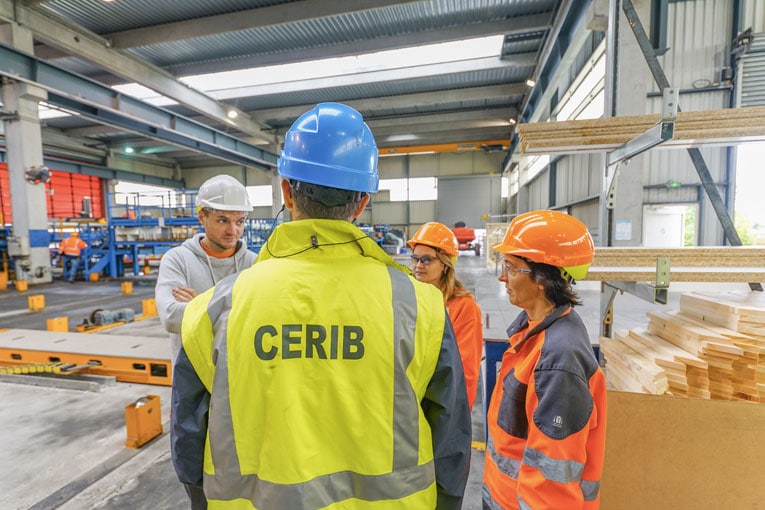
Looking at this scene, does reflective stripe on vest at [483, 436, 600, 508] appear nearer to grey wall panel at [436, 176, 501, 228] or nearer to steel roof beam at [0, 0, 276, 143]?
steel roof beam at [0, 0, 276, 143]

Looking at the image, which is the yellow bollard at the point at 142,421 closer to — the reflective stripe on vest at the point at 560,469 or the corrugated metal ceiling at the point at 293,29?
the reflective stripe on vest at the point at 560,469

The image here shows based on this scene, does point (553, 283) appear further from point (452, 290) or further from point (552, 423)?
point (452, 290)

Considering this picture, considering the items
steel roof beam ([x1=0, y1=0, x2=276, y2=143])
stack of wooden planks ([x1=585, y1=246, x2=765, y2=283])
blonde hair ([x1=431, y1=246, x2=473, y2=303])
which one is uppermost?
steel roof beam ([x1=0, y1=0, x2=276, y2=143])

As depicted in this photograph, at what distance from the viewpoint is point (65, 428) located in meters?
3.33

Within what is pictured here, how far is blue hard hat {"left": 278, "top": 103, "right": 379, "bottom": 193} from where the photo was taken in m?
1.01

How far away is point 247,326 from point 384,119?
59.8 ft

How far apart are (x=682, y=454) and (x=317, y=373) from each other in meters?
1.71

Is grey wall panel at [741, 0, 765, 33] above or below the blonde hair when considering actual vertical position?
above

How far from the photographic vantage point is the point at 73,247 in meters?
13.3

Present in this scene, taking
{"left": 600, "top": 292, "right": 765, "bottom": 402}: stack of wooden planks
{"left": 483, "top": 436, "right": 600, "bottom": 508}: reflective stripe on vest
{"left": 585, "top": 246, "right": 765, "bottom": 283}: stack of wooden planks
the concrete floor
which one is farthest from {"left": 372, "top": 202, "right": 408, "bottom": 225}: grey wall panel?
{"left": 483, "top": 436, "right": 600, "bottom": 508}: reflective stripe on vest

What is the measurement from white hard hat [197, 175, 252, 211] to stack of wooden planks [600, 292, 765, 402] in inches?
98.2

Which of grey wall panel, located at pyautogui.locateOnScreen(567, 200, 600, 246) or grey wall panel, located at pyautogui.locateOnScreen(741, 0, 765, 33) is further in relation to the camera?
grey wall panel, located at pyautogui.locateOnScreen(567, 200, 600, 246)

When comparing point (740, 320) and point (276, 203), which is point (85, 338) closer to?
point (740, 320)

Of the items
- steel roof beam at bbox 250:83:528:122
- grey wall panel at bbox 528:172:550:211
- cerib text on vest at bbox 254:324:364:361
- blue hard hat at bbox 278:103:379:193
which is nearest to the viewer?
cerib text on vest at bbox 254:324:364:361
